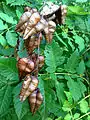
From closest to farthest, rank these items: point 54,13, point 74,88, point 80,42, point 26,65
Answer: point 26,65
point 54,13
point 74,88
point 80,42

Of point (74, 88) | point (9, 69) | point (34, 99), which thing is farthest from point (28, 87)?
point (74, 88)

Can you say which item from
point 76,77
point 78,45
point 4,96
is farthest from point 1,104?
point 78,45

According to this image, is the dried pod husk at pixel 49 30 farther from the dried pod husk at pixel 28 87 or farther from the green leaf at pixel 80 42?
the green leaf at pixel 80 42

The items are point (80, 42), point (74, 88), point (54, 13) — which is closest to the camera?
point (54, 13)

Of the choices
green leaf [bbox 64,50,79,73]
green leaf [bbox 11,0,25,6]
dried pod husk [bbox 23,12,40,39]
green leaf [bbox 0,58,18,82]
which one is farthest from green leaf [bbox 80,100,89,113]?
green leaf [bbox 11,0,25,6]

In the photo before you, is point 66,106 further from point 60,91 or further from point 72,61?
point 72,61

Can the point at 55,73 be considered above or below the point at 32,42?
below
